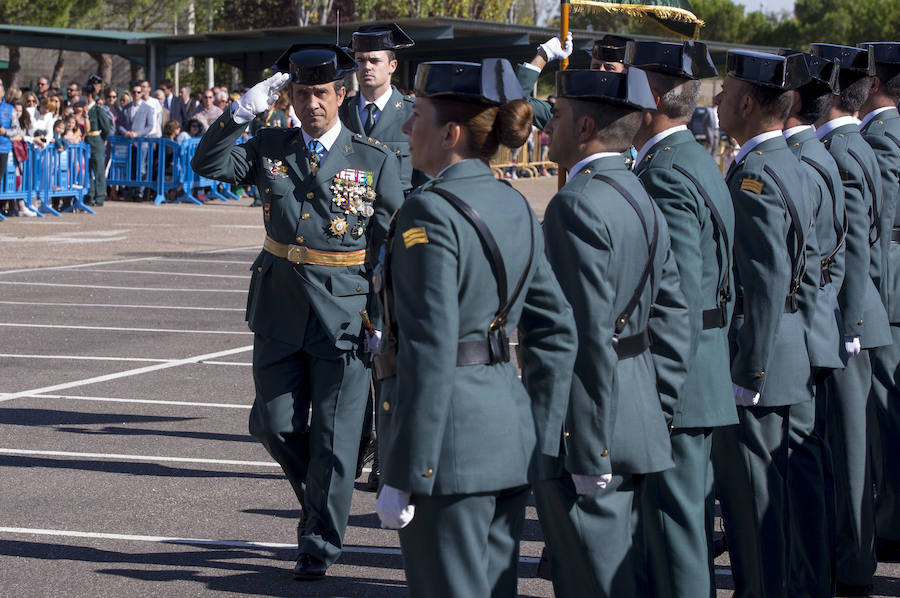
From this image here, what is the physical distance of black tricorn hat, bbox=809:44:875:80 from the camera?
601 cm

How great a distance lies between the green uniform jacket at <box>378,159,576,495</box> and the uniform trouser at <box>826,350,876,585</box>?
7.80 feet

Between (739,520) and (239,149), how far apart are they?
2610 mm

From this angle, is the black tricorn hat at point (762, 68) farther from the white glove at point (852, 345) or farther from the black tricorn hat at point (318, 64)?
the black tricorn hat at point (318, 64)

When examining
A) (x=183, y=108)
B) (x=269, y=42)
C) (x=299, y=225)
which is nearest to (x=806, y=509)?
(x=299, y=225)

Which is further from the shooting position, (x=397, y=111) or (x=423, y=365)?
(x=397, y=111)

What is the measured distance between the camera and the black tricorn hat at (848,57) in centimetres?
601

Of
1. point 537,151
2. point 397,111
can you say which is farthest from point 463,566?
point 537,151

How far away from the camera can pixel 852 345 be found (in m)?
5.65

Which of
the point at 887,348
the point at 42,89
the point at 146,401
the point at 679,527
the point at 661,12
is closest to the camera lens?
the point at 679,527

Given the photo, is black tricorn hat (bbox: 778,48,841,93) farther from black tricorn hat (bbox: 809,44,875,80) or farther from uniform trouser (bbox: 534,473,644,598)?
uniform trouser (bbox: 534,473,644,598)

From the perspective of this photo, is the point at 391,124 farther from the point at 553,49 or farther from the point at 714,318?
the point at 714,318

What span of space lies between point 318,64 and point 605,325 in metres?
2.30

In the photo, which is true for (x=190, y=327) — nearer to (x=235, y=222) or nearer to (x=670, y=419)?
(x=670, y=419)

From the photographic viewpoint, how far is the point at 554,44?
5660 millimetres
